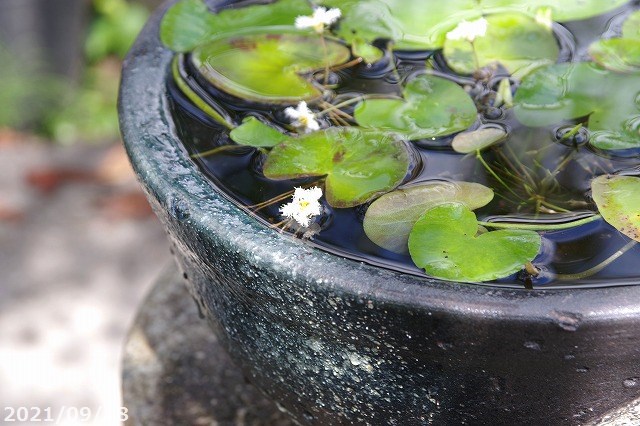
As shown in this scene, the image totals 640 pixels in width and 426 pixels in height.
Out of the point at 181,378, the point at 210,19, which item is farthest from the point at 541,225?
the point at 181,378

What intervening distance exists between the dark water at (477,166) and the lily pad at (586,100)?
0.06 ft

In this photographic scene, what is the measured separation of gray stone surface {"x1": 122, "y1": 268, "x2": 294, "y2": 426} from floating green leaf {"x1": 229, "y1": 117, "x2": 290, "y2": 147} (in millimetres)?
375

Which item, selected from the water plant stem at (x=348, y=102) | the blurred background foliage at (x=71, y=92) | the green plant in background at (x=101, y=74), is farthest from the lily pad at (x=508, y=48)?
the green plant in background at (x=101, y=74)

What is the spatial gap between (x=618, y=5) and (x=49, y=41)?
8.45ft

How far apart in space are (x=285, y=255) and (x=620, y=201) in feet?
1.12

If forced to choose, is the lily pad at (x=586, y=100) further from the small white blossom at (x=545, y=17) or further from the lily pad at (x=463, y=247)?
the lily pad at (x=463, y=247)

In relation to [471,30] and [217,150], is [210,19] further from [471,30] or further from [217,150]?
[471,30]

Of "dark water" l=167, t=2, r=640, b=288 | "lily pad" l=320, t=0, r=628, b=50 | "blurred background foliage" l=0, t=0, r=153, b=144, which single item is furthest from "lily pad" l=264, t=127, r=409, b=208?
"blurred background foliage" l=0, t=0, r=153, b=144

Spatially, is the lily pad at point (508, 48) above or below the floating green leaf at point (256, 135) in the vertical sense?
above

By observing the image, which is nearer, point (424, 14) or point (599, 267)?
point (599, 267)

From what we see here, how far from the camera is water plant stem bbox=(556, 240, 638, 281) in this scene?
71 cm

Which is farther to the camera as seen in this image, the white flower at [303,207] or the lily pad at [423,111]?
the lily pad at [423,111]

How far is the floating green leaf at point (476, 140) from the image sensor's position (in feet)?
2.86

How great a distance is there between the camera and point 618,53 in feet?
3.19
